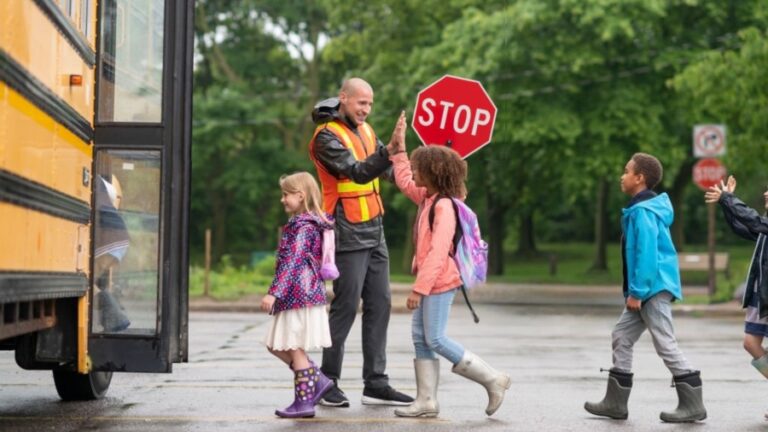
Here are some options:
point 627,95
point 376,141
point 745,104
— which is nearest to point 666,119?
point 627,95

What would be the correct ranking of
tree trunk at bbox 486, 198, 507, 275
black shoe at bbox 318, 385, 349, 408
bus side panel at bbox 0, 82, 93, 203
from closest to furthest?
bus side panel at bbox 0, 82, 93, 203, black shoe at bbox 318, 385, 349, 408, tree trunk at bbox 486, 198, 507, 275

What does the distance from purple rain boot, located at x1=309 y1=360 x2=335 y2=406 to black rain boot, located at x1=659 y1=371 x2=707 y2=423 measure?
6.00ft

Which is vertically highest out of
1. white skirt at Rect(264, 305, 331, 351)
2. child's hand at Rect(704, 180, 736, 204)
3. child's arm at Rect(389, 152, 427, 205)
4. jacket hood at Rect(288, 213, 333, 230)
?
child's arm at Rect(389, 152, 427, 205)

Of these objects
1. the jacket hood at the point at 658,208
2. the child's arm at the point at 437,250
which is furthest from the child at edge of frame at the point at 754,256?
the child's arm at the point at 437,250

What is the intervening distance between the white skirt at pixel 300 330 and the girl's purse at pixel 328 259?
0.18 m

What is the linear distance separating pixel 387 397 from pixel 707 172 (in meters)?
15.4

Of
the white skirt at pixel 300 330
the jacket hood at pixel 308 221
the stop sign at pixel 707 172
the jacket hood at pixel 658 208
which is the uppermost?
the stop sign at pixel 707 172

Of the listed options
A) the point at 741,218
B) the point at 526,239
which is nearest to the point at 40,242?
the point at 741,218

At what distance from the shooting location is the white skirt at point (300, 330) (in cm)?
738

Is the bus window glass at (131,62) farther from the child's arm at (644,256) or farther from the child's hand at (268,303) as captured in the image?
the child's arm at (644,256)

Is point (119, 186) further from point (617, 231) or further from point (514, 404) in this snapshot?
point (617, 231)

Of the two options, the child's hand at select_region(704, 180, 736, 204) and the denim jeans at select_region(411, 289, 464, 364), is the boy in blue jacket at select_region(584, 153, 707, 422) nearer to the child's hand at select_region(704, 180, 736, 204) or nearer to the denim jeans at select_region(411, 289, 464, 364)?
the child's hand at select_region(704, 180, 736, 204)

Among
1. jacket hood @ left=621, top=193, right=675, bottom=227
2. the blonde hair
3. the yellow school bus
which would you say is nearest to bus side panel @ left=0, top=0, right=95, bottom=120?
the yellow school bus

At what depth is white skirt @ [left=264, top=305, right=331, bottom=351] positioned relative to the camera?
7379mm
